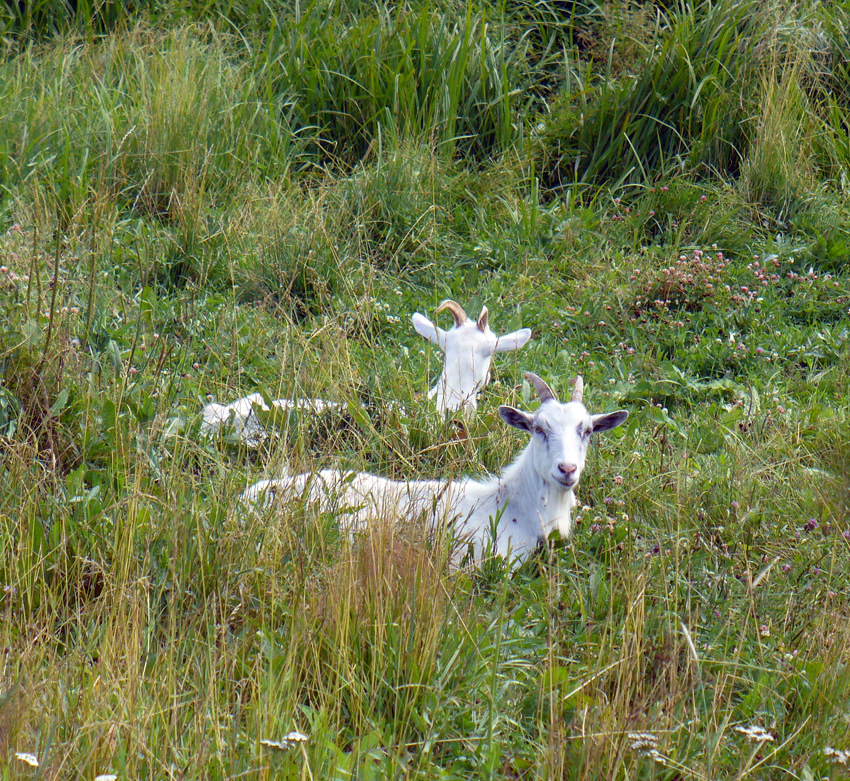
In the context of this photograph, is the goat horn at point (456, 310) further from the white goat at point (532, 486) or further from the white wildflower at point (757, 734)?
the white wildflower at point (757, 734)

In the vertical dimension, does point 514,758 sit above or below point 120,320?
above

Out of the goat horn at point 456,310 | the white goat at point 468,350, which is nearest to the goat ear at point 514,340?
the white goat at point 468,350

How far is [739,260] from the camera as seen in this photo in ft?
22.1

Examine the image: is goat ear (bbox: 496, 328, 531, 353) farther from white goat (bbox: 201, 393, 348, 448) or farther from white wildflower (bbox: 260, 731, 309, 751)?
white wildflower (bbox: 260, 731, 309, 751)

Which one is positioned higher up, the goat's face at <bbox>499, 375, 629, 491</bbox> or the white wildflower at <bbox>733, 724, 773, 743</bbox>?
the white wildflower at <bbox>733, 724, 773, 743</bbox>

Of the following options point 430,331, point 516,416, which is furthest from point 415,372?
point 516,416

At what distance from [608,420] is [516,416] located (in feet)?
1.23

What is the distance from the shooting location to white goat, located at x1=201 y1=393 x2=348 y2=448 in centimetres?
386

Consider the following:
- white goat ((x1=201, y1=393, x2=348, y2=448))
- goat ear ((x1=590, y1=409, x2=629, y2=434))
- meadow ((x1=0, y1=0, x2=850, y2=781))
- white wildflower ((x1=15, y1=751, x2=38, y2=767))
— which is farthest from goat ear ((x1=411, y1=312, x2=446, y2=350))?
white wildflower ((x1=15, y1=751, x2=38, y2=767))

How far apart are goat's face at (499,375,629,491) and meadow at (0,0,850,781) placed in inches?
10.1

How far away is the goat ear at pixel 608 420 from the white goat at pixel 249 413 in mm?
1076

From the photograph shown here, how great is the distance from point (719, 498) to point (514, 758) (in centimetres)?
177

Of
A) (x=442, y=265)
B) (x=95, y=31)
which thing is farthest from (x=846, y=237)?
(x=95, y=31)

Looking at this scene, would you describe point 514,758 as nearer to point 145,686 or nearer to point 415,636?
point 415,636
